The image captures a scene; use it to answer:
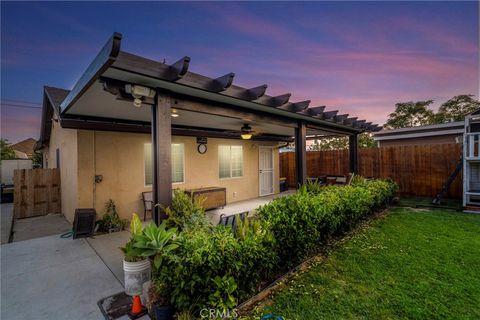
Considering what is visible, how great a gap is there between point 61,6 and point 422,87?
13.6 meters

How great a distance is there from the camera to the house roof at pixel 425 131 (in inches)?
414

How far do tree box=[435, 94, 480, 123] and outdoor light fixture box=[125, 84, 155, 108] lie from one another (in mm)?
20830

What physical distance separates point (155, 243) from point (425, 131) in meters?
14.0

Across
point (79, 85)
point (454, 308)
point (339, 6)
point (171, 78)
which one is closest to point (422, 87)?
point (339, 6)

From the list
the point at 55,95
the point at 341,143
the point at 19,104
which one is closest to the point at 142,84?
the point at 55,95

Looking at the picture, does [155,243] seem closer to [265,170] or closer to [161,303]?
[161,303]

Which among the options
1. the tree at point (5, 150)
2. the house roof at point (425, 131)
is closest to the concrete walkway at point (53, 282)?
the house roof at point (425, 131)

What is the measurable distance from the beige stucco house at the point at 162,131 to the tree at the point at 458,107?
1370 cm

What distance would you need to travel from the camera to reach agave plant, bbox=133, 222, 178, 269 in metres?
2.20

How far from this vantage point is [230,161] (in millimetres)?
8805

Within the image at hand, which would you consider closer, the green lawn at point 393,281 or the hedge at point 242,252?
the hedge at point 242,252

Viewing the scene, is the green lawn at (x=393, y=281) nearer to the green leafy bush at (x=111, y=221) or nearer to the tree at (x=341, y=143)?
the green leafy bush at (x=111, y=221)

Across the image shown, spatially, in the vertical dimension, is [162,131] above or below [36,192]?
above

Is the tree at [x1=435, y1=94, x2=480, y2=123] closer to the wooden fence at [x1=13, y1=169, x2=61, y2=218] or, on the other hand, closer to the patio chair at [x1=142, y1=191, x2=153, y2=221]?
the patio chair at [x1=142, y1=191, x2=153, y2=221]
